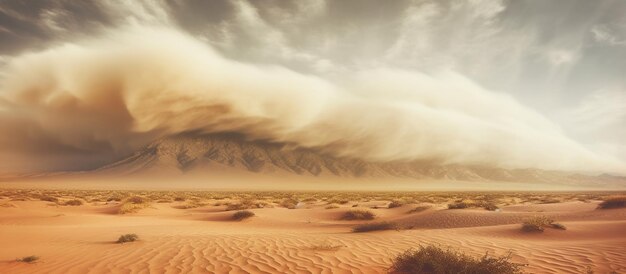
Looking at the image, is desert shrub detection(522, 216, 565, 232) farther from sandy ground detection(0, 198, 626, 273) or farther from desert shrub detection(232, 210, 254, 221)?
desert shrub detection(232, 210, 254, 221)

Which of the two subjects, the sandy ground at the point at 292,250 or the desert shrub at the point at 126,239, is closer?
the sandy ground at the point at 292,250

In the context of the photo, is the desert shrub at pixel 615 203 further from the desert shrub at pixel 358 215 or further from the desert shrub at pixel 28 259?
the desert shrub at pixel 28 259

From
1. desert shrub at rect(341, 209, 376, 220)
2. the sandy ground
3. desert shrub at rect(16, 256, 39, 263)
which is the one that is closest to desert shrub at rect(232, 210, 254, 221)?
desert shrub at rect(341, 209, 376, 220)

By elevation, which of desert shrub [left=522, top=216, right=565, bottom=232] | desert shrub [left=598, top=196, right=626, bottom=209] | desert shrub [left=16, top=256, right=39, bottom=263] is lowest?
desert shrub [left=16, top=256, right=39, bottom=263]

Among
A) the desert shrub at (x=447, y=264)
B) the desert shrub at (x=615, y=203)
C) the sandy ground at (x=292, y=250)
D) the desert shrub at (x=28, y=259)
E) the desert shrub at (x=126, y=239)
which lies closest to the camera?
the desert shrub at (x=447, y=264)

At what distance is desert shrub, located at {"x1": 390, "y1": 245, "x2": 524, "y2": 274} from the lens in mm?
6344

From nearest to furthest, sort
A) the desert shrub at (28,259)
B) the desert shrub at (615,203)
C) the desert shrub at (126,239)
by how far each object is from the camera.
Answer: the desert shrub at (28,259), the desert shrub at (126,239), the desert shrub at (615,203)

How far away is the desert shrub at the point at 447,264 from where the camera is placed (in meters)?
6.34

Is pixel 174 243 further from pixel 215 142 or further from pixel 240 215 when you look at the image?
pixel 215 142

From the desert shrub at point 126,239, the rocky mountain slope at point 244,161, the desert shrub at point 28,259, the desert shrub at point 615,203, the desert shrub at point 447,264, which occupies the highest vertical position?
the rocky mountain slope at point 244,161

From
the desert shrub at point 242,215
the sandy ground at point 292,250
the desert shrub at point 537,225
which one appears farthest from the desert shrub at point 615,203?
the desert shrub at point 242,215

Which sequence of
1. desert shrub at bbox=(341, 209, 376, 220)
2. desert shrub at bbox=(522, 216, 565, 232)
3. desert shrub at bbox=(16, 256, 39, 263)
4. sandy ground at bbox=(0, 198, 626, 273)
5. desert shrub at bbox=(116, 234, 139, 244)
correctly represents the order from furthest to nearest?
desert shrub at bbox=(341, 209, 376, 220)
desert shrub at bbox=(522, 216, 565, 232)
desert shrub at bbox=(116, 234, 139, 244)
desert shrub at bbox=(16, 256, 39, 263)
sandy ground at bbox=(0, 198, 626, 273)

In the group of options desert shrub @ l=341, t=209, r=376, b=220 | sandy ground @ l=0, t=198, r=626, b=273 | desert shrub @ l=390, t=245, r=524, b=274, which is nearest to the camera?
desert shrub @ l=390, t=245, r=524, b=274

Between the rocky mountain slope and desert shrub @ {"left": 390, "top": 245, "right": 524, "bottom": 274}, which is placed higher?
the rocky mountain slope
